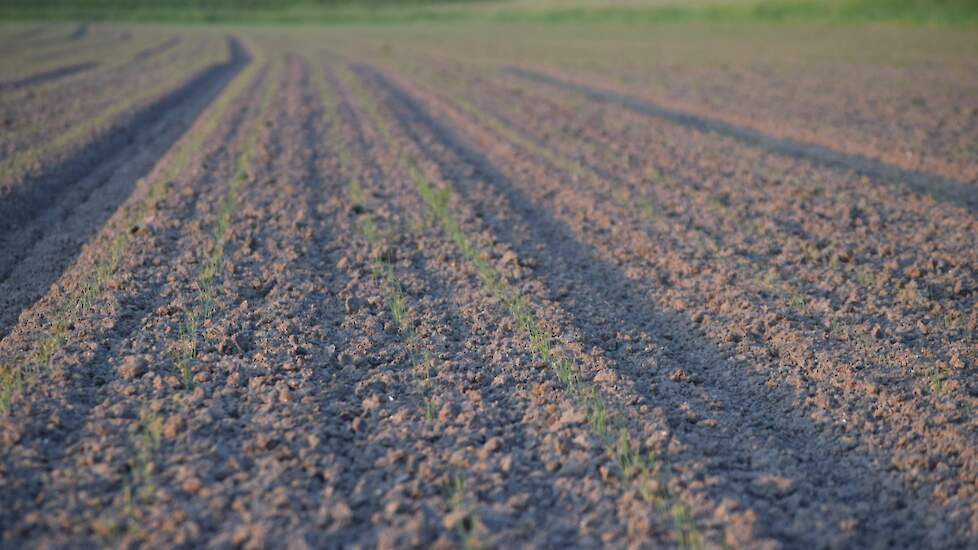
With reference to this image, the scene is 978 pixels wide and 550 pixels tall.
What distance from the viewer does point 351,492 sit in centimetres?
348

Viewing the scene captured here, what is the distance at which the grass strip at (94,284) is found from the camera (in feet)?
14.1

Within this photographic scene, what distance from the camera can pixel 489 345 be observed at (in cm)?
496

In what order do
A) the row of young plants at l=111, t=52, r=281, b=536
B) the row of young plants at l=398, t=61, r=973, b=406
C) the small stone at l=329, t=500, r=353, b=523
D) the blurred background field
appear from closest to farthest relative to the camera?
the small stone at l=329, t=500, r=353, b=523 → the row of young plants at l=111, t=52, r=281, b=536 → the row of young plants at l=398, t=61, r=973, b=406 → the blurred background field

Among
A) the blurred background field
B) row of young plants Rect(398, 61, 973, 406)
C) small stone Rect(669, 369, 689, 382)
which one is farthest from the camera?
the blurred background field

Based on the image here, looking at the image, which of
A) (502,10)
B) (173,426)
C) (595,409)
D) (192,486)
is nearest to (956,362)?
(595,409)

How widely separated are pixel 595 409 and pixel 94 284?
4.39m

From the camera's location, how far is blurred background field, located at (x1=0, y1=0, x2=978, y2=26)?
33.7 m

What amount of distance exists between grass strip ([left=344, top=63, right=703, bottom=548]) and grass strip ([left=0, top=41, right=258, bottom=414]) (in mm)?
3223

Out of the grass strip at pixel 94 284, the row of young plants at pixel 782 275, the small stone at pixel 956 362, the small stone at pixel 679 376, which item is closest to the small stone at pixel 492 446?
the small stone at pixel 679 376

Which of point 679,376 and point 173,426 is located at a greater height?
→ point 173,426

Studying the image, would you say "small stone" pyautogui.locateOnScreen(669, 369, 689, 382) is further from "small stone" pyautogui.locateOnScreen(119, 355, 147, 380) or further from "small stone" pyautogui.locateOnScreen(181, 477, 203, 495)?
"small stone" pyautogui.locateOnScreen(119, 355, 147, 380)

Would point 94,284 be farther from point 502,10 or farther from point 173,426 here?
point 502,10

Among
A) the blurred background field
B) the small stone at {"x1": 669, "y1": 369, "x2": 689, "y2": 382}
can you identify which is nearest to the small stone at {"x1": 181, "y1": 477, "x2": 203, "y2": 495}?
the small stone at {"x1": 669, "y1": 369, "x2": 689, "y2": 382}

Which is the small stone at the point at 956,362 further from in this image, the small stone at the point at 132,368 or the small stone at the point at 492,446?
the small stone at the point at 132,368
